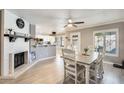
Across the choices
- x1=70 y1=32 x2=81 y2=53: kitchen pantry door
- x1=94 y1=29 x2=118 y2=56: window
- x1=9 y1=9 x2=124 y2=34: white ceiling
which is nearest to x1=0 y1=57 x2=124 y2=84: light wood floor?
x1=94 y1=29 x2=118 y2=56: window

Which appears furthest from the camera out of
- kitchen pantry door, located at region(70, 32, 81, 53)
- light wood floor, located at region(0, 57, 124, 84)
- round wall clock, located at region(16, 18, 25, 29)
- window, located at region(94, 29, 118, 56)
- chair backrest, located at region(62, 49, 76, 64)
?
kitchen pantry door, located at region(70, 32, 81, 53)

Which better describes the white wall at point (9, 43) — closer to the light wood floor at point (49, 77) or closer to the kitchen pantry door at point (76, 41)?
the light wood floor at point (49, 77)

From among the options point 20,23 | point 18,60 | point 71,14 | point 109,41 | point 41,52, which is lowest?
point 18,60

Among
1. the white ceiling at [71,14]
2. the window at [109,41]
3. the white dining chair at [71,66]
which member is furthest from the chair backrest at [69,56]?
the window at [109,41]

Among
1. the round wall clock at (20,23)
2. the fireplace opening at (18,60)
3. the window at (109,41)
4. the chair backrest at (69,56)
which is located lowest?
the fireplace opening at (18,60)

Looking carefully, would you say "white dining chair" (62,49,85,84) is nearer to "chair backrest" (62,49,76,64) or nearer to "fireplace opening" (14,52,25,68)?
"chair backrest" (62,49,76,64)

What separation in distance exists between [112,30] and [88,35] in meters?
1.53

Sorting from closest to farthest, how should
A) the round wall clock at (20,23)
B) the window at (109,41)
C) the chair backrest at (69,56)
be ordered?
the chair backrest at (69,56)
the round wall clock at (20,23)
the window at (109,41)

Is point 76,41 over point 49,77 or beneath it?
over

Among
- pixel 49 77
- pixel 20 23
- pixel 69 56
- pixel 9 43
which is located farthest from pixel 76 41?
pixel 9 43

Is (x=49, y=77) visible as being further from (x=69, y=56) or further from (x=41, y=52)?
(x=41, y=52)

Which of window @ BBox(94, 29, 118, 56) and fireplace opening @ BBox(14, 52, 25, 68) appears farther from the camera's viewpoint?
window @ BBox(94, 29, 118, 56)
